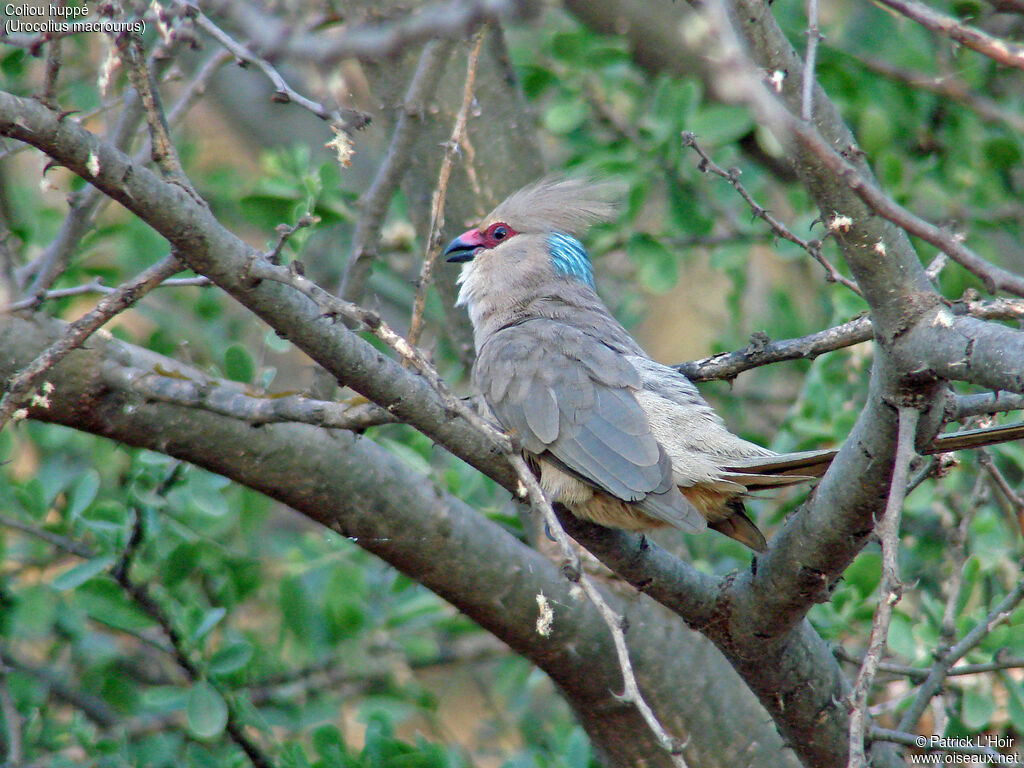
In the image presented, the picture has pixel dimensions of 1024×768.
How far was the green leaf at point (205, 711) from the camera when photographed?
3.40 m

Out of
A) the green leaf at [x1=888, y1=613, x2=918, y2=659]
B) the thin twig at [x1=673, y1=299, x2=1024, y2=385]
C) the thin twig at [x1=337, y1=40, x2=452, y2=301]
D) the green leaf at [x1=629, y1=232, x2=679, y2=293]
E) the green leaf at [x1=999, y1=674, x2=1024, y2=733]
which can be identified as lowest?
the green leaf at [x1=999, y1=674, x2=1024, y2=733]

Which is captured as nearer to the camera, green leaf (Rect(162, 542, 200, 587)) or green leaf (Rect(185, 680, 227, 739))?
A: green leaf (Rect(185, 680, 227, 739))

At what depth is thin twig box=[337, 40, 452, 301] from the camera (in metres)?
3.43

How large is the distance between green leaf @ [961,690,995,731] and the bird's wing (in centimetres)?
128

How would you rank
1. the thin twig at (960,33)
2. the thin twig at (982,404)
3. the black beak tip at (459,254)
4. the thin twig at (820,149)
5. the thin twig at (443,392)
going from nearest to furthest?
the thin twig at (820,149), the thin twig at (960,33), the thin twig at (443,392), the thin twig at (982,404), the black beak tip at (459,254)

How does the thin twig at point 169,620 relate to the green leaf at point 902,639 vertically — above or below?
below

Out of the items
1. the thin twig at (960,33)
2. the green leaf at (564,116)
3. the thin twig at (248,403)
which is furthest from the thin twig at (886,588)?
the green leaf at (564,116)

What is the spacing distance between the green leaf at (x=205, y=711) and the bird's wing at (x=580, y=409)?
1362 mm

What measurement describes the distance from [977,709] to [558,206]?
247cm

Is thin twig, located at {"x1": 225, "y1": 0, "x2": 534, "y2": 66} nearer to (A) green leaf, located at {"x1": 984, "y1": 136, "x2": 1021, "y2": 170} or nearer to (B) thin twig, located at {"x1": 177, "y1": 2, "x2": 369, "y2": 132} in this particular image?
(B) thin twig, located at {"x1": 177, "y1": 2, "x2": 369, "y2": 132}

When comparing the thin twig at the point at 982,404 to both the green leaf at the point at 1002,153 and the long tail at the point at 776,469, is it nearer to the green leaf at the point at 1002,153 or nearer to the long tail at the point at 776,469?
the long tail at the point at 776,469

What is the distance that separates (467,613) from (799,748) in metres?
1.05

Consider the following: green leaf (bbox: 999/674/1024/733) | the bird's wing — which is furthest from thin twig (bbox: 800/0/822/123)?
green leaf (bbox: 999/674/1024/733)

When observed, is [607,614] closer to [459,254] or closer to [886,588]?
[886,588]
